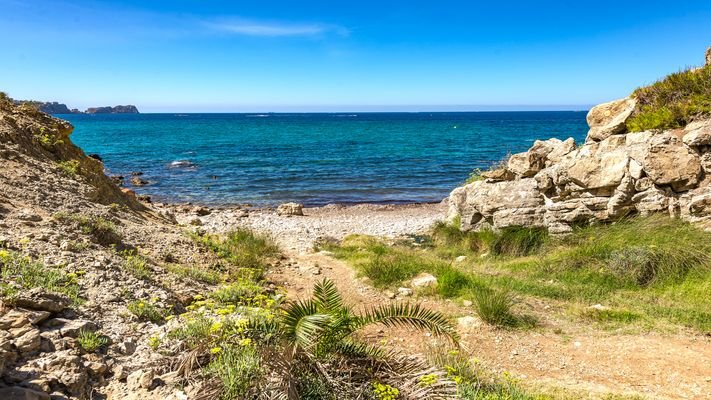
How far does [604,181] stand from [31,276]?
11.8m

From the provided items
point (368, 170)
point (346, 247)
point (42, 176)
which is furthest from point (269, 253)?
point (368, 170)

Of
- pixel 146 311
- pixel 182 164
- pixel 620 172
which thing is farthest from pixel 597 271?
pixel 182 164

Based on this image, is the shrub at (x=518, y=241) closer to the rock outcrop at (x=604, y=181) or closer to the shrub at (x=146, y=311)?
the rock outcrop at (x=604, y=181)

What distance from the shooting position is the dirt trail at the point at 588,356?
6117mm

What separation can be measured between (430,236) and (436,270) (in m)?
5.55

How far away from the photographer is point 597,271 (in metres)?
9.83

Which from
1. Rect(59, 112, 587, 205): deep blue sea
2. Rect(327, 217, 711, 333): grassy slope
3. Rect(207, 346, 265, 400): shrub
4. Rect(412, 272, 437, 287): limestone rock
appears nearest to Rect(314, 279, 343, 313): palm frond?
Rect(207, 346, 265, 400): shrub

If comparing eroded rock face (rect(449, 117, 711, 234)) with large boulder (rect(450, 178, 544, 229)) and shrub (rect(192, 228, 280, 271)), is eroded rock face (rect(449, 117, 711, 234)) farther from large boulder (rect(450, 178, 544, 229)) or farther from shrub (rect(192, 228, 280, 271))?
shrub (rect(192, 228, 280, 271))

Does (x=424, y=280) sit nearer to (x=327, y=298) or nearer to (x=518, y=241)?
(x=518, y=241)

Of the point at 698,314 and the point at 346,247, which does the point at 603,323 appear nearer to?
the point at 698,314

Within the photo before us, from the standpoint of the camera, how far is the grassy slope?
325 inches

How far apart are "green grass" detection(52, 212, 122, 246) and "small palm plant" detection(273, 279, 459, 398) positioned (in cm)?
583

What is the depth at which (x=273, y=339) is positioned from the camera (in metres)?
5.11

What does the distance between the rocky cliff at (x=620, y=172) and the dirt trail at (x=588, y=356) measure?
13.8 feet
